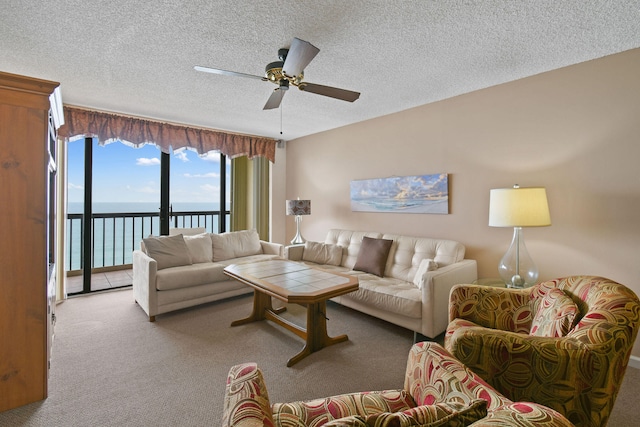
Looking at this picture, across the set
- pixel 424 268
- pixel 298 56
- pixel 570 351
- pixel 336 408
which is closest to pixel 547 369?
pixel 570 351

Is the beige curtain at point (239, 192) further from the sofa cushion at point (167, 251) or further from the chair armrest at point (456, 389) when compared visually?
the chair armrest at point (456, 389)

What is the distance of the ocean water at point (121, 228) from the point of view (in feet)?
16.1

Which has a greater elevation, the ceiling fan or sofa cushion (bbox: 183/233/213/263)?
the ceiling fan

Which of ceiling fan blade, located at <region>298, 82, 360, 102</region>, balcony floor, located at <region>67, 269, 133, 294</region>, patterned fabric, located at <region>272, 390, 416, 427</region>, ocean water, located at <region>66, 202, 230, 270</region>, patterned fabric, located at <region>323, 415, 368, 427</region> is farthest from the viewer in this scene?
ocean water, located at <region>66, 202, 230, 270</region>

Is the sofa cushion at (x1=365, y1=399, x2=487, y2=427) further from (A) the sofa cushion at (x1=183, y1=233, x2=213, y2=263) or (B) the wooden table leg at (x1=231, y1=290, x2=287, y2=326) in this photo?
(A) the sofa cushion at (x1=183, y1=233, x2=213, y2=263)

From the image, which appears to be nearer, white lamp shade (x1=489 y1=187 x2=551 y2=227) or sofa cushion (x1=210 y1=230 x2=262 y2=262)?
white lamp shade (x1=489 y1=187 x2=551 y2=227)

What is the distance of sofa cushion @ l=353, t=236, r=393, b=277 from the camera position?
3.50 m

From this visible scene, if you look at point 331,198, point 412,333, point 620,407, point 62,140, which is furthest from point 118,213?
point 620,407

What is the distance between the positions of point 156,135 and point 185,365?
3226 millimetres

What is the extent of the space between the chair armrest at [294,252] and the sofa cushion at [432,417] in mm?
3438

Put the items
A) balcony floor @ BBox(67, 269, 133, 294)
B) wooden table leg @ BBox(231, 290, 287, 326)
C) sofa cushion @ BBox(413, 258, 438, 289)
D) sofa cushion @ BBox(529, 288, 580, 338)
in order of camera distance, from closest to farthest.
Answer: sofa cushion @ BBox(529, 288, 580, 338), sofa cushion @ BBox(413, 258, 438, 289), wooden table leg @ BBox(231, 290, 287, 326), balcony floor @ BBox(67, 269, 133, 294)

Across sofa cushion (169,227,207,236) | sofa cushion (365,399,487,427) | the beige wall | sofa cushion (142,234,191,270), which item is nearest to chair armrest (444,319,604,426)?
sofa cushion (365,399,487,427)

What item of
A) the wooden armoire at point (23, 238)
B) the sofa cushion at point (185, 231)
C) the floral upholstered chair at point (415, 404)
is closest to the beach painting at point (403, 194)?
the sofa cushion at point (185, 231)

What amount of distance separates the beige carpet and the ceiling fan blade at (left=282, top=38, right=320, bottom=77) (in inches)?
83.0
